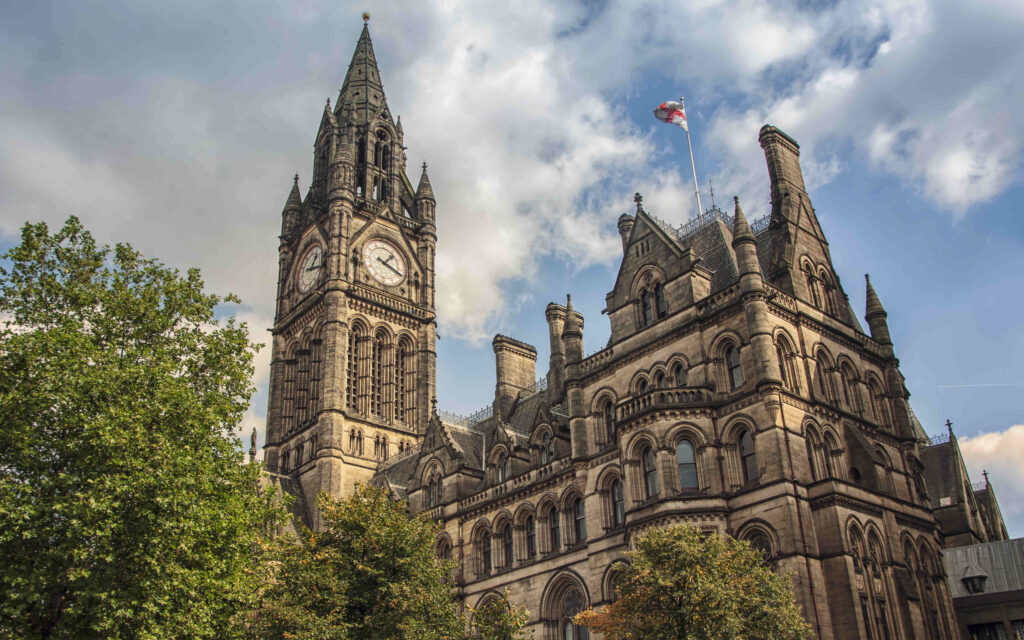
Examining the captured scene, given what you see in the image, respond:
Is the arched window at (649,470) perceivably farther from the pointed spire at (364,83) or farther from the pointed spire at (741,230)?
the pointed spire at (364,83)

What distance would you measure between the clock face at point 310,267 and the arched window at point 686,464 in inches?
1483

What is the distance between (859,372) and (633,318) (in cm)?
881

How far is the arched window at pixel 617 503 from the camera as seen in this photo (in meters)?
33.4

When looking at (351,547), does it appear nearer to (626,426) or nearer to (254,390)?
(254,390)

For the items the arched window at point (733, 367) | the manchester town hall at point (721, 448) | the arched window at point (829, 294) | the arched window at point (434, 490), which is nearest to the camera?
the manchester town hall at point (721, 448)

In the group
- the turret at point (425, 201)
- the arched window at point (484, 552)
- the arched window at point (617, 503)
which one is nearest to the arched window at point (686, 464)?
the arched window at point (617, 503)

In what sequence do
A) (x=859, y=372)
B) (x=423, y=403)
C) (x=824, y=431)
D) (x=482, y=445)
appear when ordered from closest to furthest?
(x=824, y=431)
(x=859, y=372)
(x=482, y=445)
(x=423, y=403)

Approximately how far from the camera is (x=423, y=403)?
61.8 metres

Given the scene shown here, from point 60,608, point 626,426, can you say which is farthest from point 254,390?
point 626,426

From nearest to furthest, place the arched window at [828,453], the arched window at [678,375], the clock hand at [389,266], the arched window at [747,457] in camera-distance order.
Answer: the arched window at [747,457], the arched window at [828,453], the arched window at [678,375], the clock hand at [389,266]

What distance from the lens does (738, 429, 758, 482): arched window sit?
98.1 ft

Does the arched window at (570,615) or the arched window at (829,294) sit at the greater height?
the arched window at (829,294)

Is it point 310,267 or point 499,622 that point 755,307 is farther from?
point 310,267

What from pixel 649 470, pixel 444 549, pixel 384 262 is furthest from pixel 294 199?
pixel 649 470
